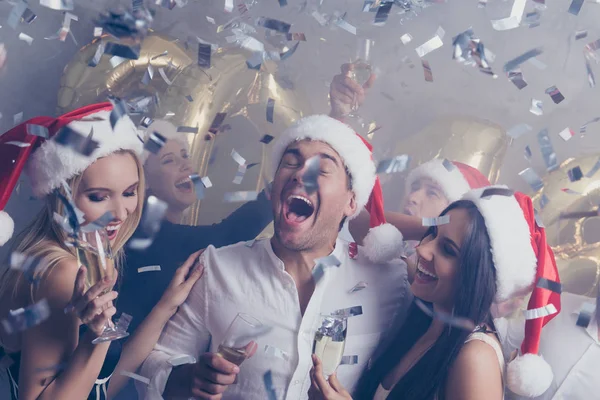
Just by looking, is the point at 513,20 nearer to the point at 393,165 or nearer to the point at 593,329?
the point at 393,165

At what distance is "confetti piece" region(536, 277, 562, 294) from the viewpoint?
1.14m

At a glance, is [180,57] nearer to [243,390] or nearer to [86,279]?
[86,279]

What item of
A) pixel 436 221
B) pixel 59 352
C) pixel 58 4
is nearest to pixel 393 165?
pixel 436 221

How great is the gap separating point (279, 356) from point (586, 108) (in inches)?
40.2

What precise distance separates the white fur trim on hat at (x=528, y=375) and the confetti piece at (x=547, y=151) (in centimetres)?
53

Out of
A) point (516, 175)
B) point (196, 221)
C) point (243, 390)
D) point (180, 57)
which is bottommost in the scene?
point (243, 390)

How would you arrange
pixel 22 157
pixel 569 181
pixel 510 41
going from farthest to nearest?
pixel 510 41 < pixel 569 181 < pixel 22 157

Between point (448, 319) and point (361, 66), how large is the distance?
719 millimetres

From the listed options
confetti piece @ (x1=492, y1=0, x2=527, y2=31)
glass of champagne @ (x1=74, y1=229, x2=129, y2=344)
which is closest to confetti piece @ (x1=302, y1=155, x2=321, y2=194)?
glass of champagne @ (x1=74, y1=229, x2=129, y2=344)

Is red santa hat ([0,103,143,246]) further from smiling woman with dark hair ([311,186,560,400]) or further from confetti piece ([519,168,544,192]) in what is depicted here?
confetti piece ([519,168,544,192])

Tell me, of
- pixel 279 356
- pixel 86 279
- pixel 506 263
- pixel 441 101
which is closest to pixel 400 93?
pixel 441 101

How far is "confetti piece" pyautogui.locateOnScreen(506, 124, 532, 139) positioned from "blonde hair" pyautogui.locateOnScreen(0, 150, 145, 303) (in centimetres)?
95

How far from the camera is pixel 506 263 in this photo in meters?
1.13

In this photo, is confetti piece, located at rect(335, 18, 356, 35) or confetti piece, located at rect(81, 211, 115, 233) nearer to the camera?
confetti piece, located at rect(81, 211, 115, 233)
